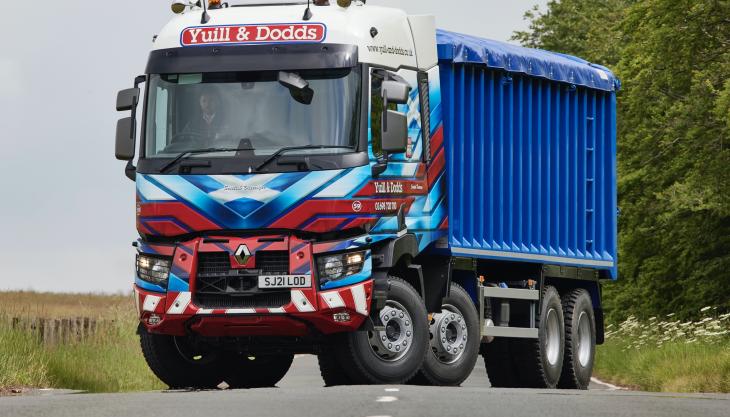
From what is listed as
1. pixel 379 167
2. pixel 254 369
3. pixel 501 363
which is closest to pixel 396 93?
pixel 379 167

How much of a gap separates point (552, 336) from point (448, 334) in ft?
11.7

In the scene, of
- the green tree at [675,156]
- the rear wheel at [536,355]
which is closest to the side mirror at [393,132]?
the rear wheel at [536,355]

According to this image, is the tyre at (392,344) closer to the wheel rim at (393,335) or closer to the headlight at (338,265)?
the wheel rim at (393,335)

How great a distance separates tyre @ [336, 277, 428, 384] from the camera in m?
16.9

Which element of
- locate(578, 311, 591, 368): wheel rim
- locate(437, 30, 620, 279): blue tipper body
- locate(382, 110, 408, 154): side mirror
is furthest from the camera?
locate(578, 311, 591, 368): wheel rim

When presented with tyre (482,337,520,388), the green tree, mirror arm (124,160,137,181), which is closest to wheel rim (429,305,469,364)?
tyre (482,337,520,388)

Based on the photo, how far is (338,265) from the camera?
1645cm

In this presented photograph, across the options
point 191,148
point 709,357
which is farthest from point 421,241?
point 709,357

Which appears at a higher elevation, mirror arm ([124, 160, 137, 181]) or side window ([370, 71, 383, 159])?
side window ([370, 71, 383, 159])

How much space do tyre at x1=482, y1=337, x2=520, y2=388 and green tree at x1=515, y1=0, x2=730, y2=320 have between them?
14180 millimetres

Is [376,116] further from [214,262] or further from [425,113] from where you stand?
[214,262]

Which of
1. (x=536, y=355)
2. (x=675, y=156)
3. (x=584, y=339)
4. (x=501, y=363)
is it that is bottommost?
(x=501, y=363)

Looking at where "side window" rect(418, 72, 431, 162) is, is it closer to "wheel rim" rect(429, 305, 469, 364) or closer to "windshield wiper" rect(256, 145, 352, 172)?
"windshield wiper" rect(256, 145, 352, 172)

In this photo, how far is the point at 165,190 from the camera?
1675 cm
